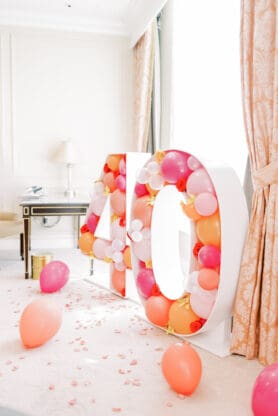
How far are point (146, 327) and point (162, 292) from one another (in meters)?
0.30

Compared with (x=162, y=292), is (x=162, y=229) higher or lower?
higher

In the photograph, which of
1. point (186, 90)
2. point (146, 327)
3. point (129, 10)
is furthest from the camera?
point (129, 10)

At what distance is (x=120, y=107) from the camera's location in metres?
5.73

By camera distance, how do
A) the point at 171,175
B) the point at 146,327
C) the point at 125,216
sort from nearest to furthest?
the point at 171,175 < the point at 146,327 < the point at 125,216

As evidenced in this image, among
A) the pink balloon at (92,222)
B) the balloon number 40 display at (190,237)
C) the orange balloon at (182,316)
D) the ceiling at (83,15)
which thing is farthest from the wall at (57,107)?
the orange balloon at (182,316)

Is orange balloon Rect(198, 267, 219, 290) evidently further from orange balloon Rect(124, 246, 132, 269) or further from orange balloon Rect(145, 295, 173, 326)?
orange balloon Rect(124, 246, 132, 269)

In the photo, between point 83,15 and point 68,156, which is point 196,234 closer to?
point 68,156

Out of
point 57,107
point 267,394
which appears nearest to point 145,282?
point 267,394

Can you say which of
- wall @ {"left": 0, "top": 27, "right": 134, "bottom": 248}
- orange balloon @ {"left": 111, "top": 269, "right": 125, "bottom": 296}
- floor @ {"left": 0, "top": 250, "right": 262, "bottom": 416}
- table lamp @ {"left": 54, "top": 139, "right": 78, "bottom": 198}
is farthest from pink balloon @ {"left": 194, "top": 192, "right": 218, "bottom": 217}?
wall @ {"left": 0, "top": 27, "right": 134, "bottom": 248}

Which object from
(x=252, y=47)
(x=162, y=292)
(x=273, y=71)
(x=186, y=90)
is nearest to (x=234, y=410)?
(x=162, y=292)

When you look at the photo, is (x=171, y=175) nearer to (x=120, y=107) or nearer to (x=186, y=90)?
(x=186, y=90)

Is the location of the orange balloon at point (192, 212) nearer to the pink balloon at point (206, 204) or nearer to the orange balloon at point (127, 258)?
the pink balloon at point (206, 204)

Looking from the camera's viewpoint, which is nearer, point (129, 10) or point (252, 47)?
point (252, 47)

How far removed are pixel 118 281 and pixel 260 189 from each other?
1.66 metres
